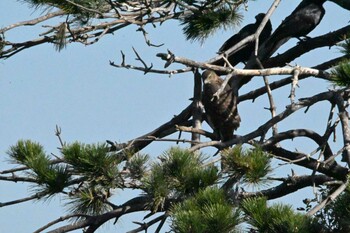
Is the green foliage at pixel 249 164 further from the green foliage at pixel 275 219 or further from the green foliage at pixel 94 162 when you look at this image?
the green foliage at pixel 94 162

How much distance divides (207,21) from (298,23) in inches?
70.1

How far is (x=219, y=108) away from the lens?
320 inches

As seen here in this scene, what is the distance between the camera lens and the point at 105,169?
237 inches

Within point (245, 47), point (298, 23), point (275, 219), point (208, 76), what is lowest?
point (275, 219)

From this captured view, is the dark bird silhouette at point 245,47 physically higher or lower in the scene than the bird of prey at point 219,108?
higher

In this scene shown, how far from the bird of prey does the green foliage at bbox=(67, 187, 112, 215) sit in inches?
68.8

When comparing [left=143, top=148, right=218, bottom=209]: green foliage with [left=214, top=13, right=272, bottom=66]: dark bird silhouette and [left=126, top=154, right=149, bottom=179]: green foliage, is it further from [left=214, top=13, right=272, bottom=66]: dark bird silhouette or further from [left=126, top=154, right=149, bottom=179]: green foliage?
[left=214, top=13, right=272, bottom=66]: dark bird silhouette

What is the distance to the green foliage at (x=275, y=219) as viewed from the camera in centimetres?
527

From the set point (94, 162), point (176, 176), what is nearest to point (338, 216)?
point (176, 176)

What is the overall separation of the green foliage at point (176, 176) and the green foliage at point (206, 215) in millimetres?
306

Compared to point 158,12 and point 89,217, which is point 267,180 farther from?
point 158,12

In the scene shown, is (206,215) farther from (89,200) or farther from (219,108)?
(219,108)

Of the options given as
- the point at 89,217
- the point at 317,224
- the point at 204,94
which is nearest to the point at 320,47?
the point at 204,94

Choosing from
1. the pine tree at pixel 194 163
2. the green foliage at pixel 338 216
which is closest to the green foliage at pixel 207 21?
the pine tree at pixel 194 163
